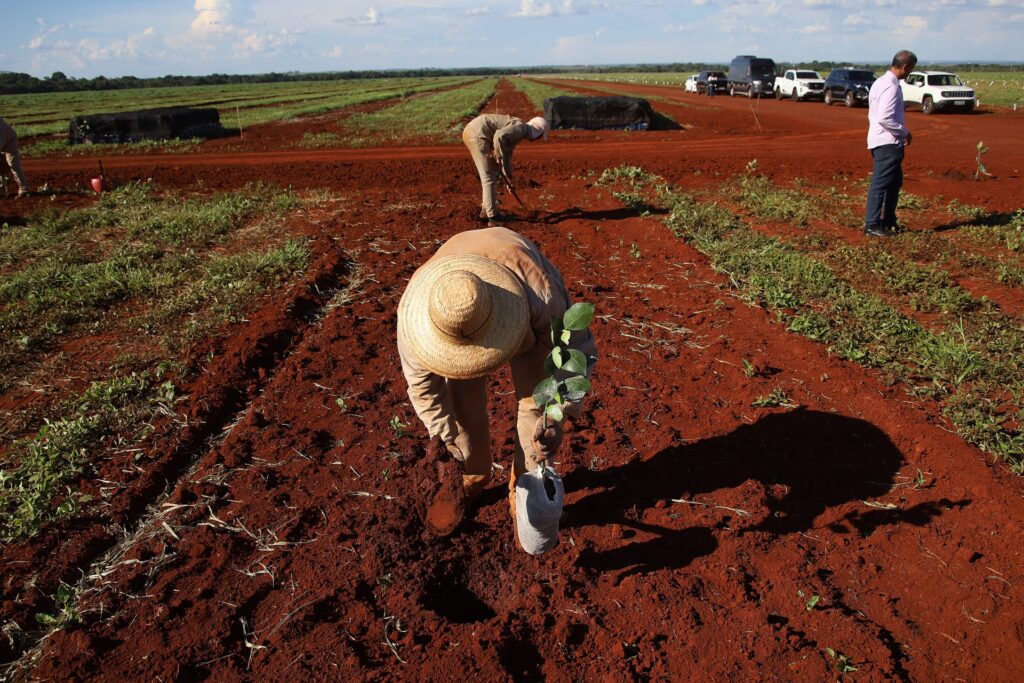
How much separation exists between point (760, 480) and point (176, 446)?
3416mm

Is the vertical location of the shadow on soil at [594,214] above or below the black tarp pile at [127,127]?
below

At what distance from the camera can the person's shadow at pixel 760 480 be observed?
3.12 meters

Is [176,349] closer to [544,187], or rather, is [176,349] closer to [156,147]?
[544,187]

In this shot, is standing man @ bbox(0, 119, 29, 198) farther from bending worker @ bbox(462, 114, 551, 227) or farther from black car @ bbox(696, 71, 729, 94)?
black car @ bbox(696, 71, 729, 94)

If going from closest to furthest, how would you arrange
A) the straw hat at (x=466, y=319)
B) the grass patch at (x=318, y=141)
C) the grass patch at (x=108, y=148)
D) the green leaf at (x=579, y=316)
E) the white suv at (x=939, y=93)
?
the straw hat at (x=466, y=319) → the green leaf at (x=579, y=316) → the grass patch at (x=108, y=148) → the grass patch at (x=318, y=141) → the white suv at (x=939, y=93)

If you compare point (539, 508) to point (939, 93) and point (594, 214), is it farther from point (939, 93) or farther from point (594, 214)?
point (939, 93)

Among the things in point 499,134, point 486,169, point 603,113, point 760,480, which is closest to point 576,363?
point 760,480

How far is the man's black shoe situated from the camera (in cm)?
722

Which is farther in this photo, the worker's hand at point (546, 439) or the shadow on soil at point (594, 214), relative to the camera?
the shadow on soil at point (594, 214)

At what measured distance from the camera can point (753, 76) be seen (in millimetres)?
30250

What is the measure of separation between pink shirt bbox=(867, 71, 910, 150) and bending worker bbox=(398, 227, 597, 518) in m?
5.61

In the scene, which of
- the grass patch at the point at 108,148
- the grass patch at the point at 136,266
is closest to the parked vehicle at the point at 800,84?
the grass patch at the point at 108,148

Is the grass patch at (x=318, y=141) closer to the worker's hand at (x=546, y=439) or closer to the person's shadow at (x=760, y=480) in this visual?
the person's shadow at (x=760, y=480)

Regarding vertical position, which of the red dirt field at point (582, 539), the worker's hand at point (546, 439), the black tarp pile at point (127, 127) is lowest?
the red dirt field at point (582, 539)
